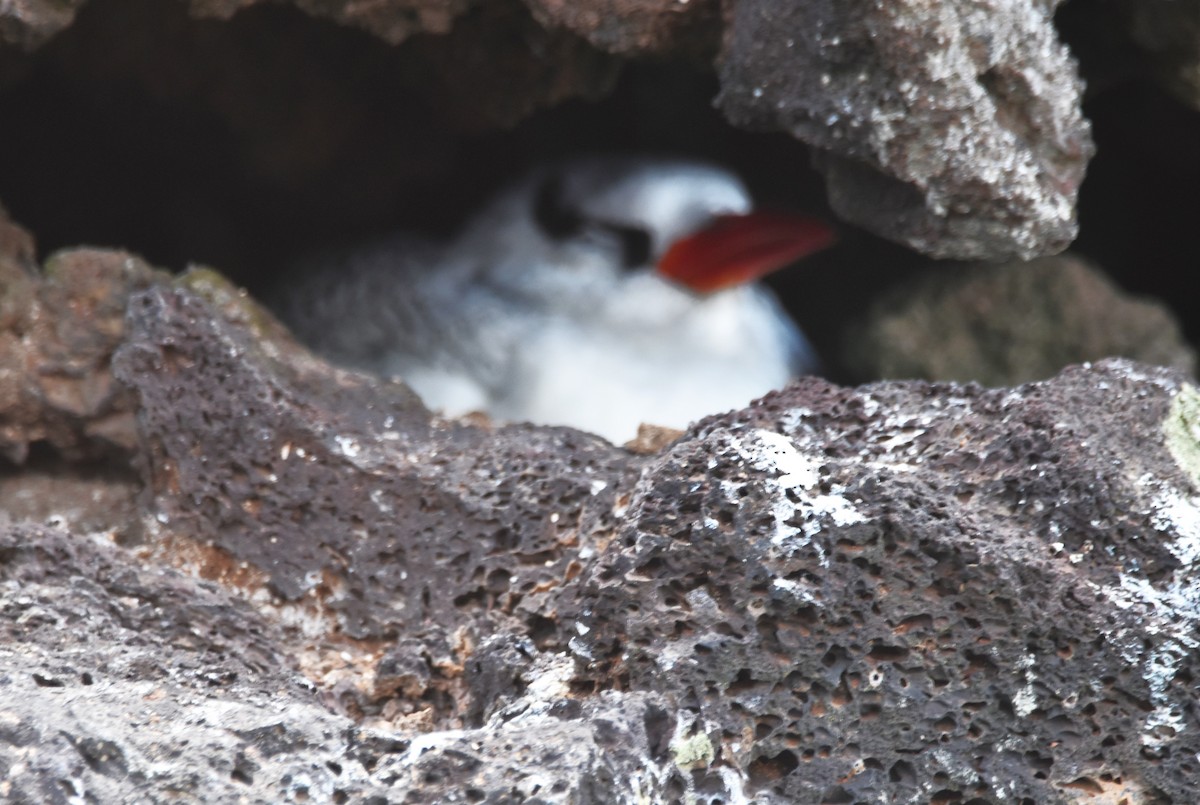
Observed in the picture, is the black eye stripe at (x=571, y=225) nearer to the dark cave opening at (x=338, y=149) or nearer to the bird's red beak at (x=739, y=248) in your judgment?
the bird's red beak at (x=739, y=248)

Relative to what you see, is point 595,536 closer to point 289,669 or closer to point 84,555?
point 289,669

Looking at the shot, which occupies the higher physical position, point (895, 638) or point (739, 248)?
point (739, 248)

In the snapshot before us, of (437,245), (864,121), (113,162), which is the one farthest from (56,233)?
(864,121)

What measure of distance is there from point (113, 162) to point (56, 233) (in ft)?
1.01

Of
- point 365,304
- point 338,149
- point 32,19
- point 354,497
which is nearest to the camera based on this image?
point 354,497

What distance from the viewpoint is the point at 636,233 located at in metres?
2.99

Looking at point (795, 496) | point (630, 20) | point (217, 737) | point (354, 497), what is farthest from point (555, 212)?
point (217, 737)

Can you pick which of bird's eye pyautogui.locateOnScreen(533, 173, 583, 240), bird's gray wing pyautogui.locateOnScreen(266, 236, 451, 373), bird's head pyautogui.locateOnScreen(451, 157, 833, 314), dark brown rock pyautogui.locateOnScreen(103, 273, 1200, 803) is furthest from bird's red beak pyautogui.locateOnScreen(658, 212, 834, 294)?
dark brown rock pyautogui.locateOnScreen(103, 273, 1200, 803)

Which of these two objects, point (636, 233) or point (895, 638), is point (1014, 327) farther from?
point (895, 638)

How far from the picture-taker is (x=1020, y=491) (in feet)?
5.07

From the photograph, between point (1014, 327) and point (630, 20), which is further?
point (1014, 327)

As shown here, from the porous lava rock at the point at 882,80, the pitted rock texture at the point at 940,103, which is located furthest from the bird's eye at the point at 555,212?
the pitted rock texture at the point at 940,103

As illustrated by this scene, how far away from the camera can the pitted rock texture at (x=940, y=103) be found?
1.89m

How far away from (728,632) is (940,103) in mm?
912
